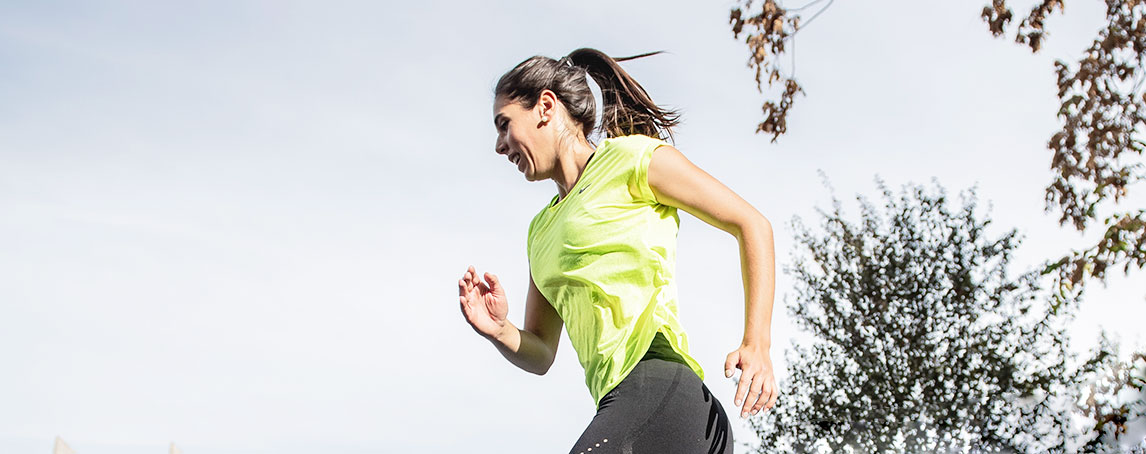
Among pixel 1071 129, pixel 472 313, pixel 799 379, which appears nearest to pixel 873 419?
pixel 799 379

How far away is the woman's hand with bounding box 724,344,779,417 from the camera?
6.63 feet

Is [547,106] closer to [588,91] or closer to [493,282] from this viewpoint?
[588,91]

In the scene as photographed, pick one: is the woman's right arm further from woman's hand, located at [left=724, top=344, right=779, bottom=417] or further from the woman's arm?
woman's hand, located at [left=724, top=344, right=779, bottom=417]

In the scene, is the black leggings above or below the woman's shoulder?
below

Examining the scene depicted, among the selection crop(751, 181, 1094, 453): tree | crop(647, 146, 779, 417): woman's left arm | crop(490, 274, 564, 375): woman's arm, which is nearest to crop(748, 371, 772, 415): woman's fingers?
crop(647, 146, 779, 417): woman's left arm

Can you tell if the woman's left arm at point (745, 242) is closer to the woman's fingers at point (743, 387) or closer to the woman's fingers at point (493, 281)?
the woman's fingers at point (743, 387)

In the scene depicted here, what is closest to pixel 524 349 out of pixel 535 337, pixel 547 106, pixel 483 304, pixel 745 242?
pixel 535 337

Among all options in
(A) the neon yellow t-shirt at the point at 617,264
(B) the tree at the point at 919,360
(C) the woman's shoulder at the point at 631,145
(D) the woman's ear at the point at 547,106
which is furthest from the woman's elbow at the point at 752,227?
(B) the tree at the point at 919,360

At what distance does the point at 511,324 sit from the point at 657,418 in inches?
28.6

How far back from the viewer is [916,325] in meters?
13.8

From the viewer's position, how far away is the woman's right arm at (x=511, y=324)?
2.70 metres

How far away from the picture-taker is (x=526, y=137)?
2561mm

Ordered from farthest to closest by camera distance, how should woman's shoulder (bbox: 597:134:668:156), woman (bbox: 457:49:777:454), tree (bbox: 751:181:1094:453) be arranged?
tree (bbox: 751:181:1094:453) → woman's shoulder (bbox: 597:134:668:156) → woman (bbox: 457:49:777:454)

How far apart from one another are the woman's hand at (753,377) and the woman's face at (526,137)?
75 centimetres
